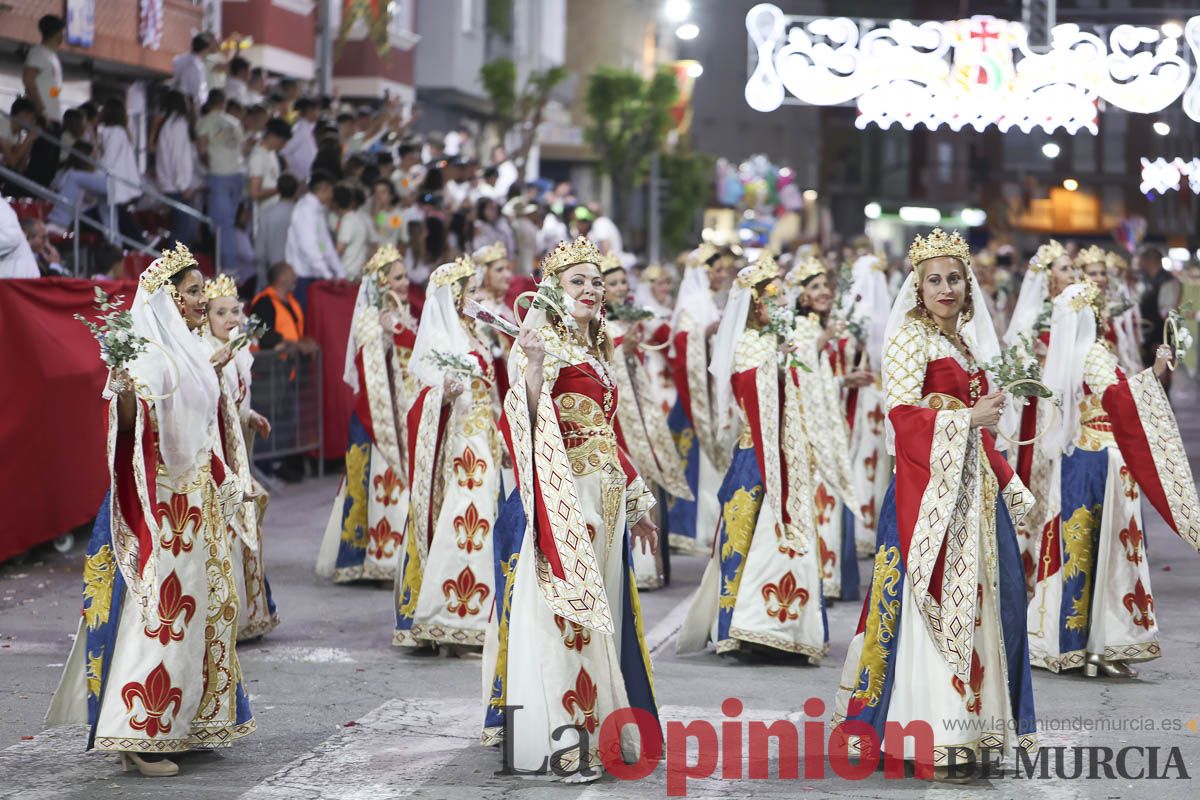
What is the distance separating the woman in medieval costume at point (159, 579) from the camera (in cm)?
695

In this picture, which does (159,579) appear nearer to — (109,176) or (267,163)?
(109,176)

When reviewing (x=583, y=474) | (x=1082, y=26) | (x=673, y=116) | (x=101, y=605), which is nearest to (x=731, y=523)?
(x=583, y=474)

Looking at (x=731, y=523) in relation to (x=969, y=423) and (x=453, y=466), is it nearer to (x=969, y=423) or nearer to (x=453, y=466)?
(x=453, y=466)

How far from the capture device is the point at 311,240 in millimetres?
17297

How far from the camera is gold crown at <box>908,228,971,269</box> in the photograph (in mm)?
7219

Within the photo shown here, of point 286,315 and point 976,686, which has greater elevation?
point 286,315

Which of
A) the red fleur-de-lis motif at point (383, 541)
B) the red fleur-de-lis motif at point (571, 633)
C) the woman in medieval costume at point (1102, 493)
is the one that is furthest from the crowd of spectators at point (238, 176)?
the red fleur-de-lis motif at point (571, 633)

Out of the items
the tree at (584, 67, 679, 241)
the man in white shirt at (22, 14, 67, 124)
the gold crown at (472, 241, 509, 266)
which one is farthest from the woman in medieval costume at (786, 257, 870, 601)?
the tree at (584, 67, 679, 241)

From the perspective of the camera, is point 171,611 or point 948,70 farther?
point 948,70

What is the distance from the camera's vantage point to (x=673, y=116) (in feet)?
159

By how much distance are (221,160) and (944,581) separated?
12069 mm

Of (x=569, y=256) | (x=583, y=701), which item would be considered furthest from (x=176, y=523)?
(x=569, y=256)

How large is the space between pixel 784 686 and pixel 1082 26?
34.7ft

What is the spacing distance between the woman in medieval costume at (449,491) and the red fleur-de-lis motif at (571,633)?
2551 millimetres
